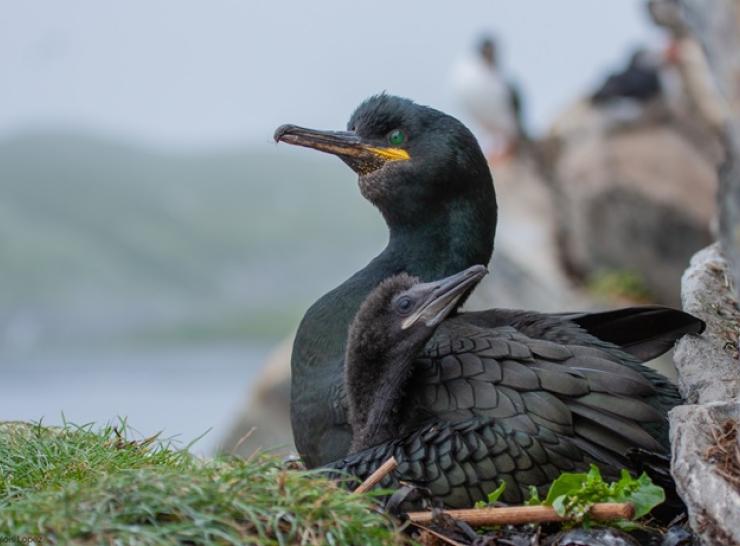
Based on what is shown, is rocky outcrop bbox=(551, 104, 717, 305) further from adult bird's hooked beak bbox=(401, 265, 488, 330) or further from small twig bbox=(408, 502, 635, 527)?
small twig bbox=(408, 502, 635, 527)

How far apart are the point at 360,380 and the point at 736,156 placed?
1.78m

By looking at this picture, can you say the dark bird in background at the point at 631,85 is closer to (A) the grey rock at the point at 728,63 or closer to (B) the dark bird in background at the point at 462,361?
(B) the dark bird in background at the point at 462,361

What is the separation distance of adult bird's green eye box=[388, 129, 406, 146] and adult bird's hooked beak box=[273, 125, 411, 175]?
0.09 ft

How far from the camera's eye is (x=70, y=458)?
483 cm

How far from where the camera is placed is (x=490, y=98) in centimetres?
2027

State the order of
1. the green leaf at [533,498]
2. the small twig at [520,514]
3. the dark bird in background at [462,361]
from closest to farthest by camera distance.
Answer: the small twig at [520,514] → the green leaf at [533,498] → the dark bird in background at [462,361]

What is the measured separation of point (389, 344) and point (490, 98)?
51.8ft

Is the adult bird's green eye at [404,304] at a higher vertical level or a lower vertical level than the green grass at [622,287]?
lower

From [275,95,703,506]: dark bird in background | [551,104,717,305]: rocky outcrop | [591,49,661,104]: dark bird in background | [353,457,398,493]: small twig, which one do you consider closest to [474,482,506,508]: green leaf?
[275,95,703,506]: dark bird in background

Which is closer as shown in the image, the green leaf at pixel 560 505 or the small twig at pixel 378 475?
the green leaf at pixel 560 505

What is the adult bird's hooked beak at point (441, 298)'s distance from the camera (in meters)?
4.80

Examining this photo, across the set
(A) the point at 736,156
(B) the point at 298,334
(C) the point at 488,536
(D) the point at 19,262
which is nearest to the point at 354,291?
(B) the point at 298,334

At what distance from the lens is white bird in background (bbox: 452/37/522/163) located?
19.2 meters

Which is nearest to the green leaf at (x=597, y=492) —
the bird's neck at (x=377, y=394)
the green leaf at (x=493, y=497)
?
the green leaf at (x=493, y=497)
